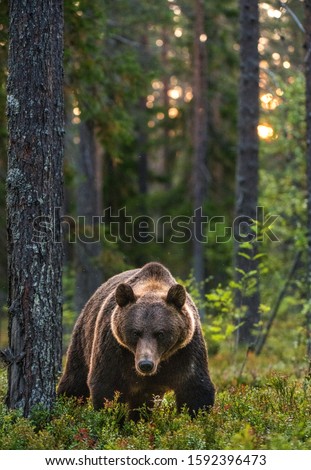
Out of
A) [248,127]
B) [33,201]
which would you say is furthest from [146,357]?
[248,127]

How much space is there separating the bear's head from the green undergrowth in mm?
516

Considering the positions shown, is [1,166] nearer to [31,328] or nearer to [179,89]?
[31,328]

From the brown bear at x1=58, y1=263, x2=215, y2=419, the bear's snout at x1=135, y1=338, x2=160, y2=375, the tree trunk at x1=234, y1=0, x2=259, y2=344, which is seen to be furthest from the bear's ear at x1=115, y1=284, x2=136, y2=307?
the tree trunk at x1=234, y1=0, x2=259, y2=344

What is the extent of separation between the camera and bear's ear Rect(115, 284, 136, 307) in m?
7.24

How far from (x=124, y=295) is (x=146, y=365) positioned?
33.4 inches

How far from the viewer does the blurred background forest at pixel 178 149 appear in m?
14.8

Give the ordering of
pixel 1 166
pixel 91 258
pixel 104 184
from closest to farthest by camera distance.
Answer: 1. pixel 1 166
2. pixel 91 258
3. pixel 104 184

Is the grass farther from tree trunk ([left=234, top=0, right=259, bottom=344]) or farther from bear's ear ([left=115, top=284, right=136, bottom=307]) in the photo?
tree trunk ([left=234, top=0, right=259, bottom=344])

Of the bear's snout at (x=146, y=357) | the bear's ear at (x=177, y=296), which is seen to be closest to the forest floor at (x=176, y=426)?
the bear's snout at (x=146, y=357)

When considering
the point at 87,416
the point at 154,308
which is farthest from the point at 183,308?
the point at 87,416

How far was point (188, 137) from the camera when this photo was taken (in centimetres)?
2803

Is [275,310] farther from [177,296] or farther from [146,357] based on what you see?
[146,357]

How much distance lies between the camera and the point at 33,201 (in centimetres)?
718

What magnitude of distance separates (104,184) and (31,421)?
828 inches
